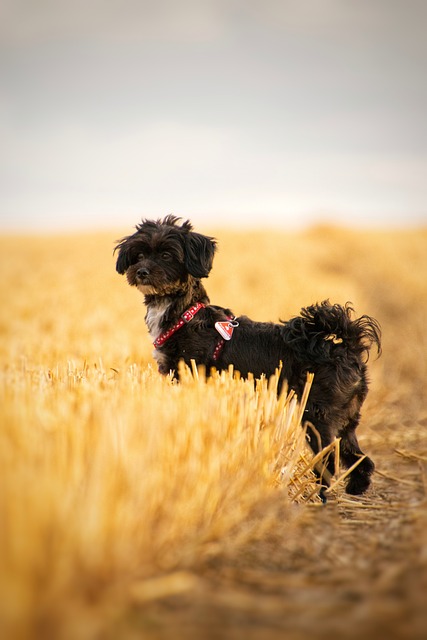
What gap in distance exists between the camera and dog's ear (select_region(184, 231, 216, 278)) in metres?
5.11

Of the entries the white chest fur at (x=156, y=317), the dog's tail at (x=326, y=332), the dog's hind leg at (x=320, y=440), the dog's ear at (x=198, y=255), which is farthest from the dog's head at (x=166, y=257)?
the dog's hind leg at (x=320, y=440)

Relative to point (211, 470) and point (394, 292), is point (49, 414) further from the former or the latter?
point (394, 292)

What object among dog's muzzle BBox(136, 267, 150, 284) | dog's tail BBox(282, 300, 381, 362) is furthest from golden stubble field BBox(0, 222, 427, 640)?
dog's muzzle BBox(136, 267, 150, 284)

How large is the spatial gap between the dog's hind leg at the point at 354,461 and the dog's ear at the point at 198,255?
1822 millimetres

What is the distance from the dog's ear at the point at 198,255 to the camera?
5109 mm

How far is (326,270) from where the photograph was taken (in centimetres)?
2481

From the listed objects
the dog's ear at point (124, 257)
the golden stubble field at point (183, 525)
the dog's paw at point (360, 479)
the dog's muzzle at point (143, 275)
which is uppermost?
the dog's ear at point (124, 257)

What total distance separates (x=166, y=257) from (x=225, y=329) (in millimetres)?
881

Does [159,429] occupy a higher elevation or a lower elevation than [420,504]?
higher

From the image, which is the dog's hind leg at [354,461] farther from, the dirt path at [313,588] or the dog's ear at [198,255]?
the dog's ear at [198,255]

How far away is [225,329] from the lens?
4953 mm

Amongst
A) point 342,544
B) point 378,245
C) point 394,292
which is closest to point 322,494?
point 342,544

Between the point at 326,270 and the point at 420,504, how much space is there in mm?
21487

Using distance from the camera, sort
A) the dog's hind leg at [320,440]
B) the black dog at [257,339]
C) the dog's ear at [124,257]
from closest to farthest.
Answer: the dog's hind leg at [320,440] < the black dog at [257,339] < the dog's ear at [124,257]
